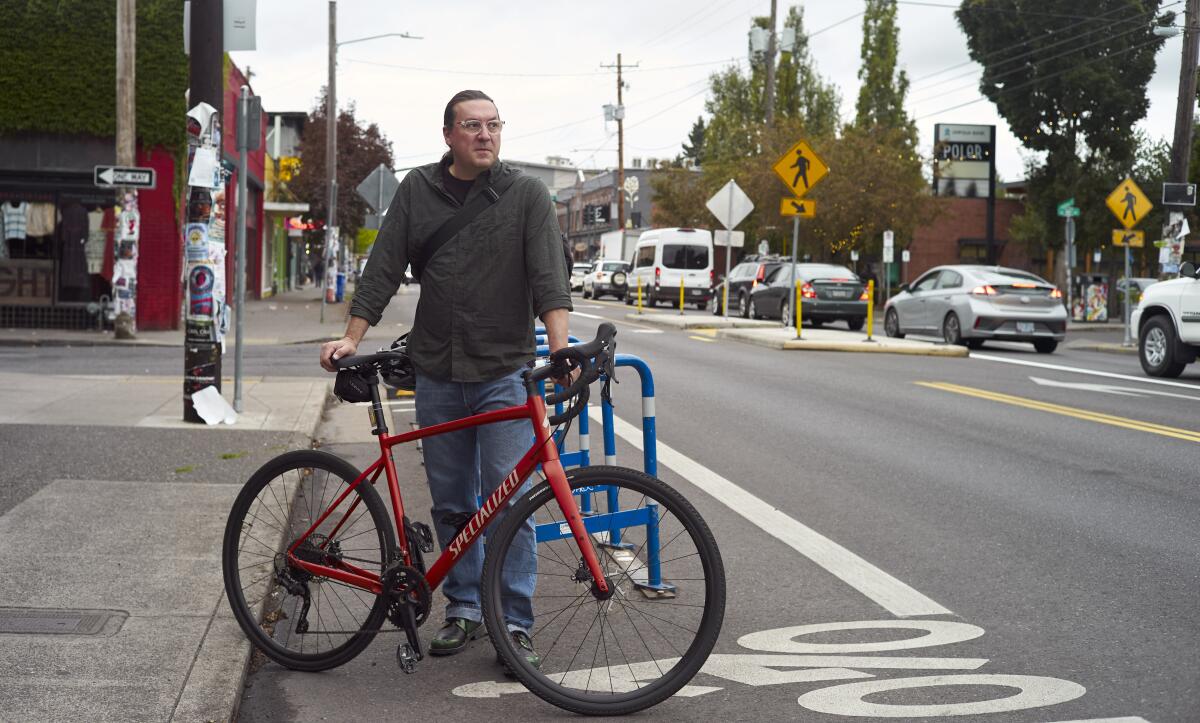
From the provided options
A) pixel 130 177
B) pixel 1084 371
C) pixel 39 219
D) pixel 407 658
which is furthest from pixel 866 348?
pixel 407 658

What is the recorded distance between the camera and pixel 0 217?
23.7m

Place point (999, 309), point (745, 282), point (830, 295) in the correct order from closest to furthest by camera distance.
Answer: point (999, 309) < point (830, 295) < point (745, 282)

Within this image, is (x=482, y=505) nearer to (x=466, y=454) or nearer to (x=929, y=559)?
(x=466, y=454)

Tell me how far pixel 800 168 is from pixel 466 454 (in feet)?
61.8

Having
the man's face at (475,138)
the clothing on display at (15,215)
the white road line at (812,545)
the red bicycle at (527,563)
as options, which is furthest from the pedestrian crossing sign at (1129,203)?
the man's face at (475,138)

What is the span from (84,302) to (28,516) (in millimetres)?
18483

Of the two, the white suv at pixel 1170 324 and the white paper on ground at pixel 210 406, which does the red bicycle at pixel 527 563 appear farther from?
the white suv at pixel 1170 324

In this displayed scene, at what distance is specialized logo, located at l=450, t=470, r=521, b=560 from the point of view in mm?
4340

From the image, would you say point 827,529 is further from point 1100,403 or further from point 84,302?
point 84,302

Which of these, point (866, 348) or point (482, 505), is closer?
point (482, 505)

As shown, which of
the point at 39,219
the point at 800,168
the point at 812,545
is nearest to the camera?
the point at 812,545

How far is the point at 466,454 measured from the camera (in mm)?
4844

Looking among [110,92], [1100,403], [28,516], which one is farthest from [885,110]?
[28,516]

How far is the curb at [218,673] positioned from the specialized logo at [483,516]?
0.81 meters
